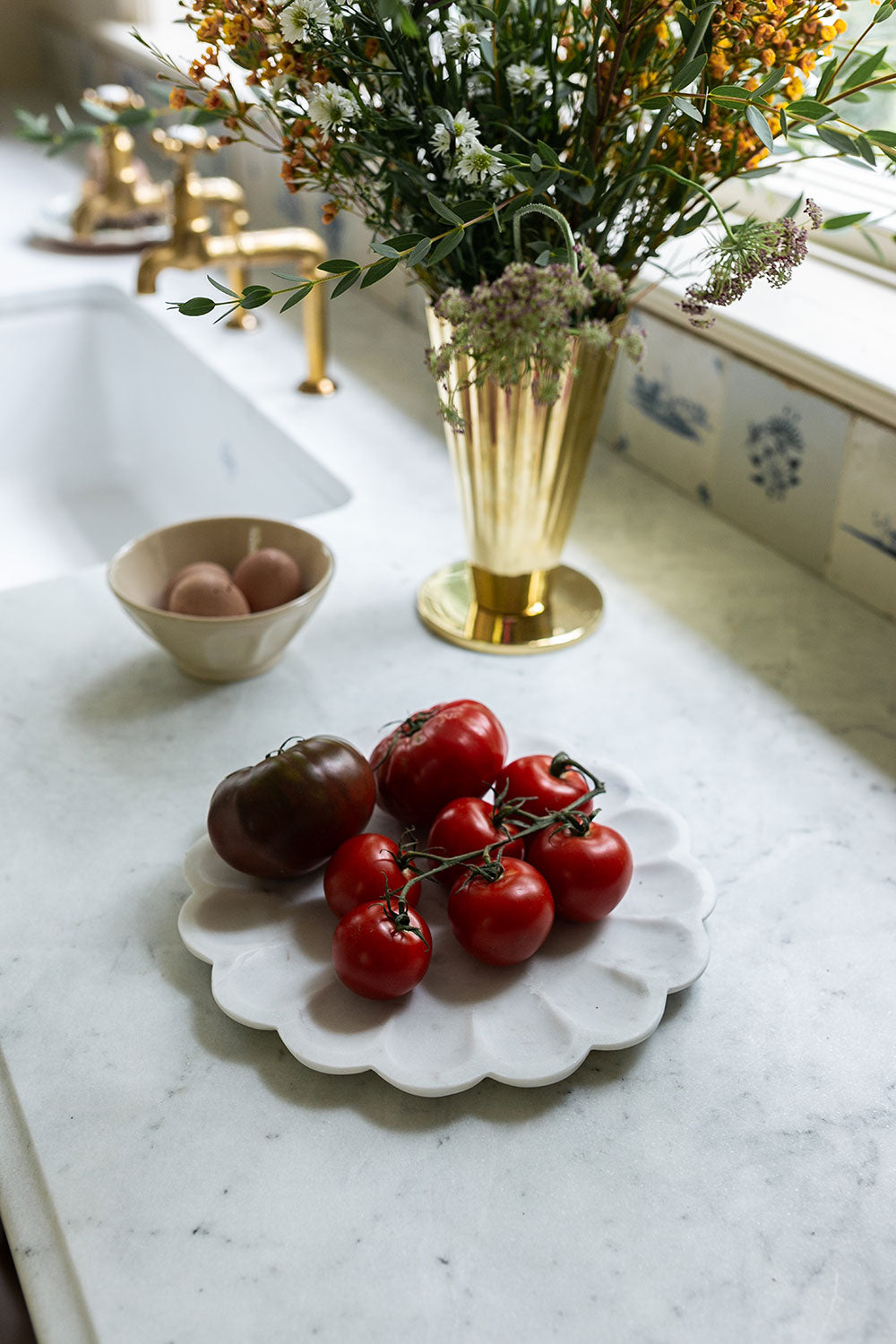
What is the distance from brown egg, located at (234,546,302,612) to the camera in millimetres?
827

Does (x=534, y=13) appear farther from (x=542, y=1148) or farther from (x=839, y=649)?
(x=542, y=1148)

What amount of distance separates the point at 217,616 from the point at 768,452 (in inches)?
19.8

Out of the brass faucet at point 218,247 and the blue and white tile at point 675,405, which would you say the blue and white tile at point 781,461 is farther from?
the brass faucet at point 218,247

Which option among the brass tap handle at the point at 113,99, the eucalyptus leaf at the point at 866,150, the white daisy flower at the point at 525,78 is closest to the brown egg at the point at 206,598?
the white daisy flower at the point at 525,78

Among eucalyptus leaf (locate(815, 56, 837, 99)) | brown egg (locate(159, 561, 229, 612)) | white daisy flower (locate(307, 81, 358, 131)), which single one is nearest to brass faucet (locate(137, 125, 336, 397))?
brown egg (locate(159, 561, 229, 612))

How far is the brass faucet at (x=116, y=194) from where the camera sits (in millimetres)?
1596

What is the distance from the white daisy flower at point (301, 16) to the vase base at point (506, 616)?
0.42 m

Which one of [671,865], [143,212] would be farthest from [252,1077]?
[143,212]

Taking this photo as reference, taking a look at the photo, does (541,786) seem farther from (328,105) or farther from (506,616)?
(328,105)

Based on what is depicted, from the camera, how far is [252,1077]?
0.56 m

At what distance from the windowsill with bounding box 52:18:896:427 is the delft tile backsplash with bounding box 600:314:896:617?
0.02 metres

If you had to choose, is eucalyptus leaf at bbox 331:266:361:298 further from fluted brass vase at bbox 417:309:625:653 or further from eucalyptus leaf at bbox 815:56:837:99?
eucalyptus leaf at bbox 815:56:837:99

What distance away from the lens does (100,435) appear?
5.45 ft

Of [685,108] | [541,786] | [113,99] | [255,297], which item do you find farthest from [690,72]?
[113,99]
